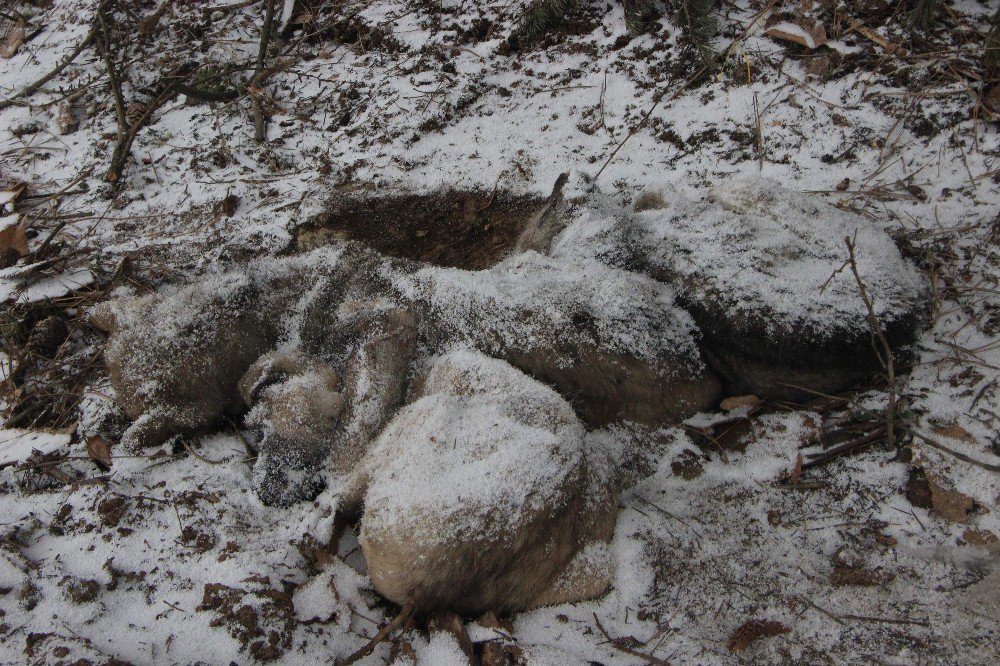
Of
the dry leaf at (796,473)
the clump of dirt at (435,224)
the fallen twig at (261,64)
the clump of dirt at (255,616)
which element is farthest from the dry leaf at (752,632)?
the fallen twig at (261,64)

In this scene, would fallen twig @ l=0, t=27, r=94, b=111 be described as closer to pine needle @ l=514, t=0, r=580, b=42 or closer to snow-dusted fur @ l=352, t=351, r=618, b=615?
pine needle @ l=514, t=0, r=580, b=42

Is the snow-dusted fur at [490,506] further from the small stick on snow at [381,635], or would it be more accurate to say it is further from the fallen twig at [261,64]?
the fallen twig at [261,64]

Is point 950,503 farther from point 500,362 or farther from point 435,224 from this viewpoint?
point 435,224

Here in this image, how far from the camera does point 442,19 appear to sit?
4.97 meters

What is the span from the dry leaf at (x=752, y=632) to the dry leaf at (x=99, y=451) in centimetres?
272

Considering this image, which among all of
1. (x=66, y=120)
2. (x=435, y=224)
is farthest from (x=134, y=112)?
(x=435, y=224)

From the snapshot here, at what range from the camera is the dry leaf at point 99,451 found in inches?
111

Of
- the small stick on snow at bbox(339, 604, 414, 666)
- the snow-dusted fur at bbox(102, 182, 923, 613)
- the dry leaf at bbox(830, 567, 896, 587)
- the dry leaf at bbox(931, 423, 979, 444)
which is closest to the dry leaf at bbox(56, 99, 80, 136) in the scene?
the snow-dusted fur at bbox(102, 182, 923, 613)

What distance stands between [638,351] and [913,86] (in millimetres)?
2537

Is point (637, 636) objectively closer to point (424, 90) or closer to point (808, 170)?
point (808, 170)

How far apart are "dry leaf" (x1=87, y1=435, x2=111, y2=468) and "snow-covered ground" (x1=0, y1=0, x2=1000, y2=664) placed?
3cm

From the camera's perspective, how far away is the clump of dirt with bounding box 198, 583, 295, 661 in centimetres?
210

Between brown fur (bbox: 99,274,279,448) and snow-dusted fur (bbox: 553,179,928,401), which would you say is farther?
brown fur (bbox: 99,274,279,448)

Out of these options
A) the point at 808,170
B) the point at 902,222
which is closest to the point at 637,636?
the point at 902,222
